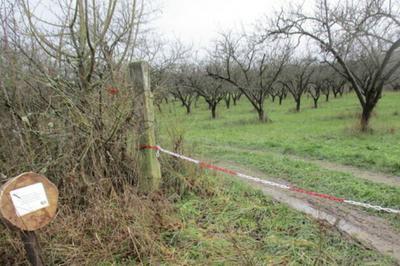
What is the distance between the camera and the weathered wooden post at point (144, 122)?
4105mm

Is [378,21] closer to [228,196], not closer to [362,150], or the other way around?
[362,150]

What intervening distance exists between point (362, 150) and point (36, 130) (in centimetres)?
762

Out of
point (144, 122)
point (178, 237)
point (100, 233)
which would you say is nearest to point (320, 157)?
point (144, 122)

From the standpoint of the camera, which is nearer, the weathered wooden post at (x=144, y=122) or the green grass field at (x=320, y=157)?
the weathered wooden post at (x=144, y=122)

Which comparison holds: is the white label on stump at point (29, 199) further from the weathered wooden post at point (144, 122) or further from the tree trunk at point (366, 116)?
the tree trunk at point (366, 116)

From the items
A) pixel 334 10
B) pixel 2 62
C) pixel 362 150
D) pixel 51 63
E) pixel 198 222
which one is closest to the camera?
pixel 2 62

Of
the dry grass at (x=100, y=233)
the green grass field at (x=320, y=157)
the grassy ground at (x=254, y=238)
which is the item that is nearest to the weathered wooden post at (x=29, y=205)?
the dry grass at (x=100, y=233)

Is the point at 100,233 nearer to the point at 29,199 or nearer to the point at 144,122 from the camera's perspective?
the point at 29,199

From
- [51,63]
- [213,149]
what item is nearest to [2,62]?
[51,63]

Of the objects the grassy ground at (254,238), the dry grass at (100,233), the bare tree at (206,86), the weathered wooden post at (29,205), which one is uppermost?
the bare tree at (206,86)

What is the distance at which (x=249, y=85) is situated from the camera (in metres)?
21.3

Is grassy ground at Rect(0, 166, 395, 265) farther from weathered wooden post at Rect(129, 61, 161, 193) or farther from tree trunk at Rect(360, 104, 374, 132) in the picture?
tree trunk at Rect(360, 104, 374, 132)

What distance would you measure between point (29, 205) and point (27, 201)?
33 millimetres

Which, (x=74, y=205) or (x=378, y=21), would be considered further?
(x=378, y=21)
